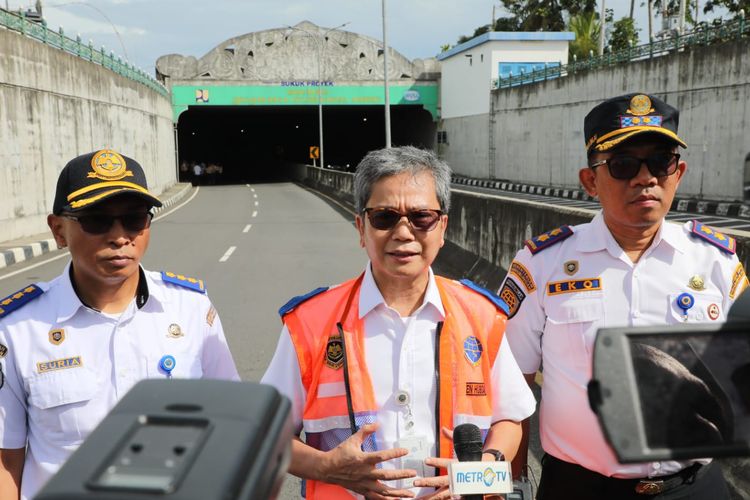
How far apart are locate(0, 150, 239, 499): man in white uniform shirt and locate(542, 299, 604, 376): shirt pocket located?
50.8 inches

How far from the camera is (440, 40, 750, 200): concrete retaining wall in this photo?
19.3 meters

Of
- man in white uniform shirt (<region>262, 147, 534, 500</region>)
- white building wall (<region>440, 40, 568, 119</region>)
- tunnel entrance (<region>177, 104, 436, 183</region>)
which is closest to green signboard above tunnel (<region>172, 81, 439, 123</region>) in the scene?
tunnel entrance (<region>177, 104, 436, 183</region>)

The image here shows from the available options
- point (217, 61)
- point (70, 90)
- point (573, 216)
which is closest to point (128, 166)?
point (573, 216)

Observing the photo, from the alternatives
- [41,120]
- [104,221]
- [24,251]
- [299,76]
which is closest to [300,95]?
[299,76]

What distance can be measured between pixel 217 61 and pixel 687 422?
45881 millimetres

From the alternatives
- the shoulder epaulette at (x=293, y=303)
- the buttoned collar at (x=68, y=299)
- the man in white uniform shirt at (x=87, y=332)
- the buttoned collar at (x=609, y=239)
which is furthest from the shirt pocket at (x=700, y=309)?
the buttoned collar at (x=68, y=299)

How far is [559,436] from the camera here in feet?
8.28

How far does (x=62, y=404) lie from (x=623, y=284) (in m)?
2.01

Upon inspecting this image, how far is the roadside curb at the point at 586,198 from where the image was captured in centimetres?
1837

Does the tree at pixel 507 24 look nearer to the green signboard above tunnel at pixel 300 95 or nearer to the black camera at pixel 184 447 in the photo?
the green signboard above tunnel at pixel 300 95

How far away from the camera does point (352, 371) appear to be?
7.06 feet

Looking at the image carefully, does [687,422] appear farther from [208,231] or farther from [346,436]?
[208,231]

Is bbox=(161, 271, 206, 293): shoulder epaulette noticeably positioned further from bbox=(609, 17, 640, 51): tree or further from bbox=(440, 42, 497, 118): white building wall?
bbox=(609, 17, 640, 51): tree

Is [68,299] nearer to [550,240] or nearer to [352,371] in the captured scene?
[352,371]
